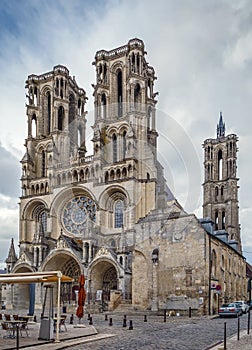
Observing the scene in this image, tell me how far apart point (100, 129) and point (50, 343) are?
131ft

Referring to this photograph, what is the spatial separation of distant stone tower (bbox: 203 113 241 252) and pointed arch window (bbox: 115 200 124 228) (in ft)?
81.6

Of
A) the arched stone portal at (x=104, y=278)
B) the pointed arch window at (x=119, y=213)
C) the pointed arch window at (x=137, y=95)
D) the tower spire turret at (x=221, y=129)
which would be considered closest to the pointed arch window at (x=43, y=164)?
the pointed arch window at (x=119, y=213)

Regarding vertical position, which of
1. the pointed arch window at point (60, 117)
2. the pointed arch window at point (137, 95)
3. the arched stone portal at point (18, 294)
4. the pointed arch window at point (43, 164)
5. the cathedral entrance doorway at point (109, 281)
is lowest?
the arched stone portal at point (18, 294)

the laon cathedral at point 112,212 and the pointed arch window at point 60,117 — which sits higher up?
the pointed arch window at point 60,117

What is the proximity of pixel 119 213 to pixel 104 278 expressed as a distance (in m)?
7.44

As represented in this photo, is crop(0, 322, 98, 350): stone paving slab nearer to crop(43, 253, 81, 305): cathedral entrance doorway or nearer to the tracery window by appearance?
crop(43, 253, 81, 305): cathedral entrance doorway

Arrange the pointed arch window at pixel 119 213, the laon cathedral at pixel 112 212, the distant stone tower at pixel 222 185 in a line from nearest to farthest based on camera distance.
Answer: the laon cathedral at pixel 112 212 → the pointed arch window at pixel 119 213 → the distant stone tower at pixel 222 185

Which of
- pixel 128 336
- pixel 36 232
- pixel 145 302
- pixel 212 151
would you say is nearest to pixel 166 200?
pixel 36 232

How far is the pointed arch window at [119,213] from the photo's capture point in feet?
166

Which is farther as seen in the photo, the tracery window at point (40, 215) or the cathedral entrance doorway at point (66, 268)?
the tracery window at point (40, 215)

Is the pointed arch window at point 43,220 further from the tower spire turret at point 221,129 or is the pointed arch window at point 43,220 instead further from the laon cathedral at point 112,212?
the tower spire turret at point 221,129

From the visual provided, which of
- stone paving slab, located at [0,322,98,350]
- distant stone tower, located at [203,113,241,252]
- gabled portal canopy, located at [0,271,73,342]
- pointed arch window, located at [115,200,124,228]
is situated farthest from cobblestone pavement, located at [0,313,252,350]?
distant stone tower, located at [203,113,241,252]

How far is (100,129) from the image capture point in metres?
54.3

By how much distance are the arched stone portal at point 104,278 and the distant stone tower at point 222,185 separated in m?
27.7
